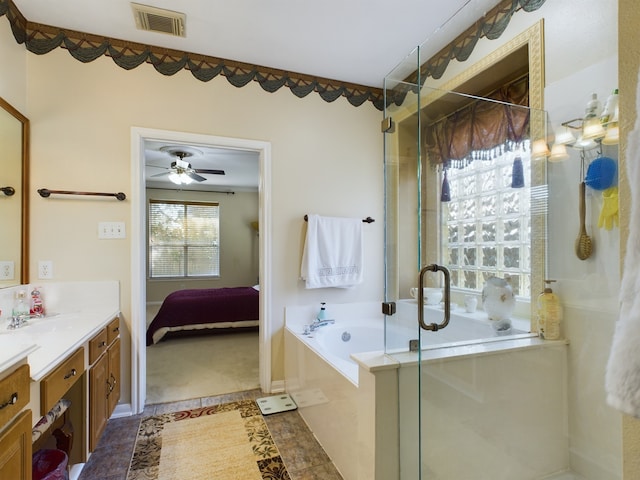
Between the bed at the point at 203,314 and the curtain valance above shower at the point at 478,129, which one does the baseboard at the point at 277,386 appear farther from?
the curtain valance above shower at the point at 478,129

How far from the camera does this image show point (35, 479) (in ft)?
4.41

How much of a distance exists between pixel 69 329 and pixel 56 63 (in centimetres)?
178

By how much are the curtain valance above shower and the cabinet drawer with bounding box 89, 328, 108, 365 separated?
7.12ft

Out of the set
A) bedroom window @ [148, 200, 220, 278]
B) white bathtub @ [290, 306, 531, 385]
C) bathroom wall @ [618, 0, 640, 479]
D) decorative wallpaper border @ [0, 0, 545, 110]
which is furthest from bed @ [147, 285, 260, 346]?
bathroom wall @ [618, 0, 640, 479]

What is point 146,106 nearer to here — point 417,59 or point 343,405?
point 417,59

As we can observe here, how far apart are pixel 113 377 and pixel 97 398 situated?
0.30 m

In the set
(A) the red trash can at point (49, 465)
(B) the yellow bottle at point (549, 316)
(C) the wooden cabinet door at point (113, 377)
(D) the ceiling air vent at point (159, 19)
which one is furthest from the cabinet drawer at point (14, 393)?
(B) the yellow bottle at point (549, 316)

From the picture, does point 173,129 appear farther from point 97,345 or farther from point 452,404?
point 452,404

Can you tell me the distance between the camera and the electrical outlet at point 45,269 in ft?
7.20

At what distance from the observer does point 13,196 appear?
2010 mm

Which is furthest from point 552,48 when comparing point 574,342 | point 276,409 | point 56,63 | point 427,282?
point 56,63

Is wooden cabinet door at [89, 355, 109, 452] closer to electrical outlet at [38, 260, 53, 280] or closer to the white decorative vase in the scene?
electrical outlet at [38, 260, 53, 280]

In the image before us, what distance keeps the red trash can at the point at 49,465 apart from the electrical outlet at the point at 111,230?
1.31 metres

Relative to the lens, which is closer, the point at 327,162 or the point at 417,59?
the point at 417,59
